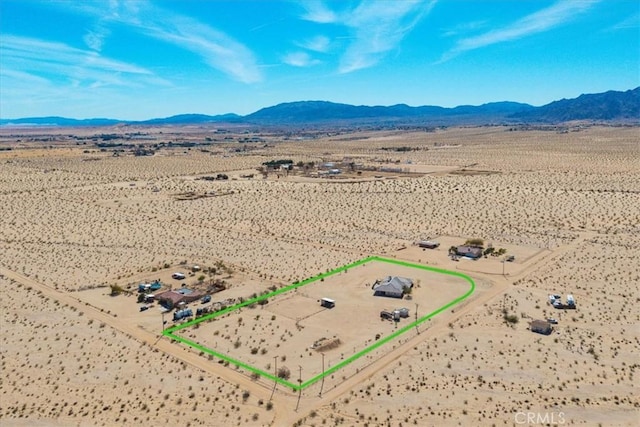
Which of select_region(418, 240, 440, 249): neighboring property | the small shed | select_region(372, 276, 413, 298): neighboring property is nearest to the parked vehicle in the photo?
the small shed

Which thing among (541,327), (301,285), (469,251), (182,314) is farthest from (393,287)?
(182,314)

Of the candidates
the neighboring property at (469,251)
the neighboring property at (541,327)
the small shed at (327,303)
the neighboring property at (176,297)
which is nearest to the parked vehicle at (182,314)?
the neighboring property at (176,297)

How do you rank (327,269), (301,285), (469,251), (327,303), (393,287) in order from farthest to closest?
(469,251), (327,269), (301,285), (393,287), (327,303)

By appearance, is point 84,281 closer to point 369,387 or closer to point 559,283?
point 369,387

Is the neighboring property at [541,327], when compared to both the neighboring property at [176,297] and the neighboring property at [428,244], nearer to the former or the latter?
the neighboring property at [428,244]

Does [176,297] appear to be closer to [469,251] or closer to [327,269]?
[327,269]

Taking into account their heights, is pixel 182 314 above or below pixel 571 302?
above
